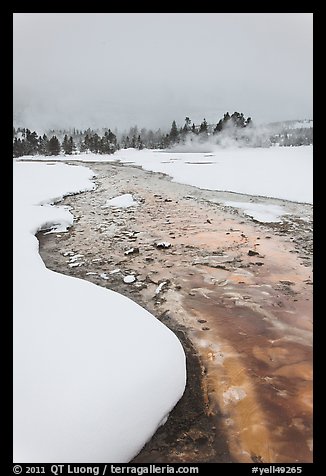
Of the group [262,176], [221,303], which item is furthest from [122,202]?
[221,303]

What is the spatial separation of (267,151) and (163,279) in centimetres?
1735

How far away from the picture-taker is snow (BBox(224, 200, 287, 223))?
793cm

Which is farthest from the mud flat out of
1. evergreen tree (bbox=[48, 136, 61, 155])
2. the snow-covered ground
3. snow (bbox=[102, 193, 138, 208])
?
evergreen tree (bbox=[48, 136, 61, 155])

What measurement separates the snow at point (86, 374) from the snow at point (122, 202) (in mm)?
5883

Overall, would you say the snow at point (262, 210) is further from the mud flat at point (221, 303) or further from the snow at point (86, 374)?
the snow at point (86, 374)

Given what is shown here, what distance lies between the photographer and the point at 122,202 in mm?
10102

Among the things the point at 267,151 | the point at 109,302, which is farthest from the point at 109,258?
the point at 267,151

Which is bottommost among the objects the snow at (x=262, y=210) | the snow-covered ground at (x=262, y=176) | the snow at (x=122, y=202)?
the snow at (x=262, y=210)

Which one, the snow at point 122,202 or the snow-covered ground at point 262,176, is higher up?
the snow-covered ground at point 262,176

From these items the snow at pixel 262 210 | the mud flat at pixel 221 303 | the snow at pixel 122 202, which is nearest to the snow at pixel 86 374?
the mud flat at pixel 221 303

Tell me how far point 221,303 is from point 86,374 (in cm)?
218

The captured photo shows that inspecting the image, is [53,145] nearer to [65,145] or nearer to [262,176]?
[65,145]

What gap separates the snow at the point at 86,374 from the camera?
2.20 m
